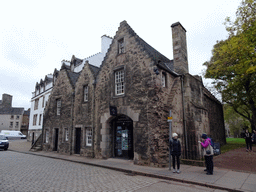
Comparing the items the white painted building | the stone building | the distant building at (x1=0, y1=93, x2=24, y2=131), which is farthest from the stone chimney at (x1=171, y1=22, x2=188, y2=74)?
the distant building at (x1=0, y1=93, x2=24, y2=131)

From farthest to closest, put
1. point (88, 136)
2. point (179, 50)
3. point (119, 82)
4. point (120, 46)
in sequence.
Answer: point (88, 136)
point (120, 46)
point (179, 50)
point (119, 82)

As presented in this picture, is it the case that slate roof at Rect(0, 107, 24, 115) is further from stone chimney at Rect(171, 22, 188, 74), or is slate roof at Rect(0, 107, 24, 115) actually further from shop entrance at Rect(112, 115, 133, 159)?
stone chimney at Rect(171, 22, 188, 74)

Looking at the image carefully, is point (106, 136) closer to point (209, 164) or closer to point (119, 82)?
point (119, 82)

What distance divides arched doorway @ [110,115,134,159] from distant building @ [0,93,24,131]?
59.4 m

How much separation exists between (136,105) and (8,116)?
62.5 metres

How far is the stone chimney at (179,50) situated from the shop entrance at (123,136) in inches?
211

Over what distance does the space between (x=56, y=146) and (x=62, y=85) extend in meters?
6.52

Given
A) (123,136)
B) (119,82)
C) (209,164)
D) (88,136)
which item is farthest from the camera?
(88,136)

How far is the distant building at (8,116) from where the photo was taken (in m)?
58.4

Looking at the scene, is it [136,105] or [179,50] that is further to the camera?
[179,50]

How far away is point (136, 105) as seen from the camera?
11211 mm

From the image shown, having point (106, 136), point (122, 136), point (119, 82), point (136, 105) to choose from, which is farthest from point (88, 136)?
point (136, 105)

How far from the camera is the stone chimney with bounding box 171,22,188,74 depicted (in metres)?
13.0

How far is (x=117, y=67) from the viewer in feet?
42.3
